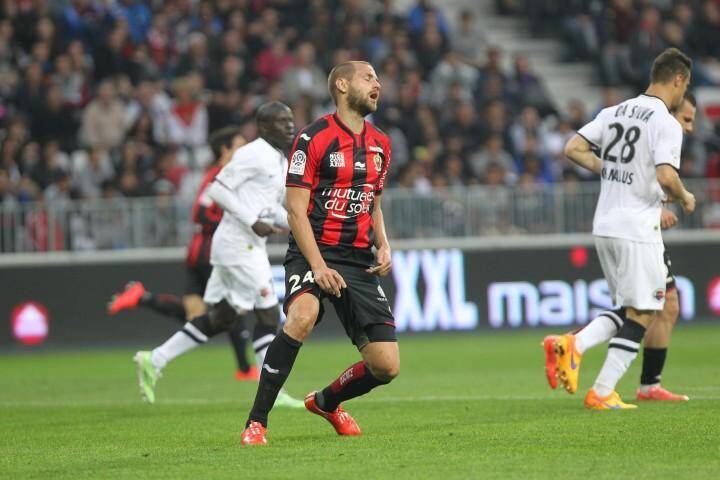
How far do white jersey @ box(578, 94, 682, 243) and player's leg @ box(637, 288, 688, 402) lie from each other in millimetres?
769

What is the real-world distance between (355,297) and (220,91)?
14240 millimetres

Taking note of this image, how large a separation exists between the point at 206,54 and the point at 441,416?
1376cm

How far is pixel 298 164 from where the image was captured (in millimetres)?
8297

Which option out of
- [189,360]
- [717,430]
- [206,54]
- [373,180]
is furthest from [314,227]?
[206,54]

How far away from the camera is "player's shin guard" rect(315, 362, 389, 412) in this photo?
8.58 metres

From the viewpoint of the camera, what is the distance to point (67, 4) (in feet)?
75.3

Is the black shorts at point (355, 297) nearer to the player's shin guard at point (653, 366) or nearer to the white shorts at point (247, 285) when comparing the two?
the player's shin guard at point (653, 366)

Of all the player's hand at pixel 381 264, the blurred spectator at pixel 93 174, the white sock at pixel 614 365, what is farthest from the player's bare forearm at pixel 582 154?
the blurred spectator at pixel 93 174

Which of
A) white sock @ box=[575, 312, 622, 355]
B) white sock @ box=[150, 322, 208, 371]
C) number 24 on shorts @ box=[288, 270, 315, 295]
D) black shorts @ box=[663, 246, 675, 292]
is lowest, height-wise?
white sock @ box=[150, 322, 208, 371]

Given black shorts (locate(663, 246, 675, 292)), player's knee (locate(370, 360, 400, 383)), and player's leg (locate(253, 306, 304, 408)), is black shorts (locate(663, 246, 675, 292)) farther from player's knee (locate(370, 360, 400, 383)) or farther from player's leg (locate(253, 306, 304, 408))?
player's leg (locate(253, 306, 304, 408))

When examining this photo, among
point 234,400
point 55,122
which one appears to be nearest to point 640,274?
point 234,400

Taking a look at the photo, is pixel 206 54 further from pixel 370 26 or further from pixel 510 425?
pixel 510 425

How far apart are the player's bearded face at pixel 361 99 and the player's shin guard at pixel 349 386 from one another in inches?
61.2

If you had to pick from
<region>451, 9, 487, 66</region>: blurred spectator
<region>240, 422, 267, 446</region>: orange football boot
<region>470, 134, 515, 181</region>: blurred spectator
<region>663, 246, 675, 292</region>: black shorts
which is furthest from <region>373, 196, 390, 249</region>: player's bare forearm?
<region>451, 9, 487, 66</region>: blurred spectator
